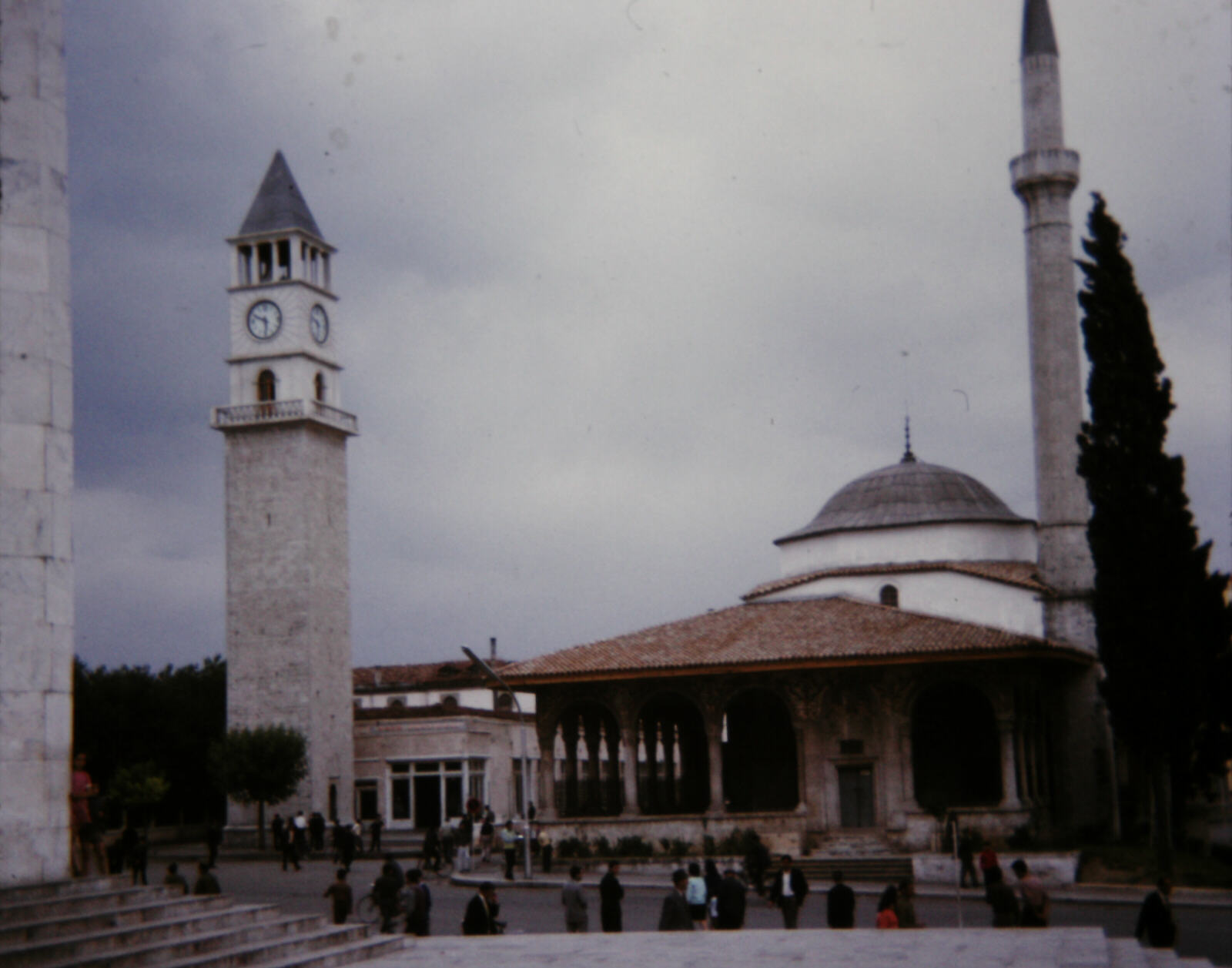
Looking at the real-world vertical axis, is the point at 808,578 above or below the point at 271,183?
below

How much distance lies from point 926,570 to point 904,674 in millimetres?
6310

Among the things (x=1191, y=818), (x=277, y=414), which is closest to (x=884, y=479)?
(x=1191, y=818)

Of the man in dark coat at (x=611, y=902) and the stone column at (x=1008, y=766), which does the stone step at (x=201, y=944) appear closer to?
the man in dark coat at (x=611, y=902)

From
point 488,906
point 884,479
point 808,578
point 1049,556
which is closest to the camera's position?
point 488,906

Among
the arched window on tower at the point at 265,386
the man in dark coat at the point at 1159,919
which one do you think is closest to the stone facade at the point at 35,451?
the man in dark coat at the point at 1159,919

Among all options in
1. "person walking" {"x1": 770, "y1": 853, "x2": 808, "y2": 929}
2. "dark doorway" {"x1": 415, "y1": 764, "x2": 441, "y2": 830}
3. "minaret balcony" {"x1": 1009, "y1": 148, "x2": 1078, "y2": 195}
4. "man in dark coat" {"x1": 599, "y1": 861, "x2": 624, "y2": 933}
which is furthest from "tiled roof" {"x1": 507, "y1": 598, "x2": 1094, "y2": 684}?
"dark doorway" {"x1": 415, "y1": 764, "x2": 441, "y2": 830}

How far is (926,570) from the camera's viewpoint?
37719 mm

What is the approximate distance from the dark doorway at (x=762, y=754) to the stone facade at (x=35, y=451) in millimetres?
24922

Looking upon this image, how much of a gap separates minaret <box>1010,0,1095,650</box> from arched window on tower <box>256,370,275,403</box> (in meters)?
24.3

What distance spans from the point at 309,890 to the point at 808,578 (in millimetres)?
16687

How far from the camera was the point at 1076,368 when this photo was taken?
117ft

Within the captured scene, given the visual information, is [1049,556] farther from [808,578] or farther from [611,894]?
[611,894]

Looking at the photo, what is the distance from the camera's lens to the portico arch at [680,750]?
3881 cm

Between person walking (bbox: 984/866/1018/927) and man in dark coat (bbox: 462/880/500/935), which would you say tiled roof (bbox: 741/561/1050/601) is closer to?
person walking (bbox: 984/866/1018/927)
